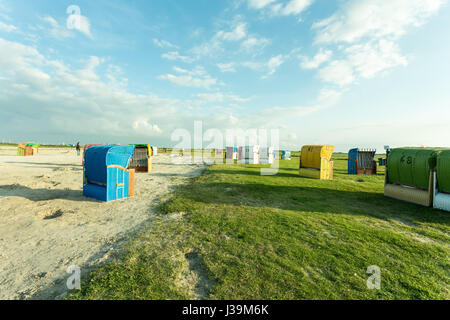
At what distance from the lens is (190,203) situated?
28.0 feet

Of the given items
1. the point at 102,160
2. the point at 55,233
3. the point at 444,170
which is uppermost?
the point at 102,160

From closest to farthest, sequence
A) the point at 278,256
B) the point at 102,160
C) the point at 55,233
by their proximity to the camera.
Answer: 1. the point at 278,256
2. the point at 55,233
3. the point at 102,160

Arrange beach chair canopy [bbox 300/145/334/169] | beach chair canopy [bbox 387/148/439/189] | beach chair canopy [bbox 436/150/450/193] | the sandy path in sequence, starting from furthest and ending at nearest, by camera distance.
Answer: beach chair canopy [bbox 300/145/334/169] → beach chair canopy [bbox 387/148/439/189] → beach chair canopy [bbox 436/150/450/193] → the sandy path

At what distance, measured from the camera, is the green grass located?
3.26 meters

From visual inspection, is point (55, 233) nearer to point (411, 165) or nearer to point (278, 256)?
point (278, 256)

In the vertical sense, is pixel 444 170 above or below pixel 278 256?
above

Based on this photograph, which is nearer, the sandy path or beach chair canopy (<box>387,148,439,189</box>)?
the sandy path

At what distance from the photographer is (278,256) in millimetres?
4277

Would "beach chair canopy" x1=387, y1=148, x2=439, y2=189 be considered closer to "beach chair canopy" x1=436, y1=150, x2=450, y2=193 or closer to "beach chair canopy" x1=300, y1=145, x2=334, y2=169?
"beach chair canopy" x1=436, y1=150, x2=450, y2=193

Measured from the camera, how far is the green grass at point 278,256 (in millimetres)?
3258

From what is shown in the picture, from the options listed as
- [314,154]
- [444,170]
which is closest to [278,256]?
[444,170]

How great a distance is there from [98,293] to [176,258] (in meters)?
1.50

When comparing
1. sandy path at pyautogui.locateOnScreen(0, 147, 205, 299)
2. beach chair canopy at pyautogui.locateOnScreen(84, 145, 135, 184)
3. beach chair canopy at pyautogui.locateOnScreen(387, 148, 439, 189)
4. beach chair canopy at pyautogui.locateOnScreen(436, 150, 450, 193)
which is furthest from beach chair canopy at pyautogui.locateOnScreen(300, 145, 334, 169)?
Answer: beach chair canopy at pyautogui.locateOnScreen(84, 145, 135, 184)
